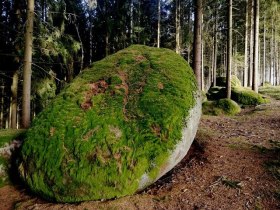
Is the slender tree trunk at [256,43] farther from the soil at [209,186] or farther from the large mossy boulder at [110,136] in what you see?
the large mossy boulder at [110,136]

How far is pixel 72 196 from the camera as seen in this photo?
448 centimetres

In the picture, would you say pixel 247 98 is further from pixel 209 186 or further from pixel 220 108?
pixel 209 186

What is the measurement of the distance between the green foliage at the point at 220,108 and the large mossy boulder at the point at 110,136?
6.18 meters

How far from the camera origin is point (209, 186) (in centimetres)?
491

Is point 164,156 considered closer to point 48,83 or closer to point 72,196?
point 72,196

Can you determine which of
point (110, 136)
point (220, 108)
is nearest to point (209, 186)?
point (110, 136)

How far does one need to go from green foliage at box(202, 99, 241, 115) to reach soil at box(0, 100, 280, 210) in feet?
16.8

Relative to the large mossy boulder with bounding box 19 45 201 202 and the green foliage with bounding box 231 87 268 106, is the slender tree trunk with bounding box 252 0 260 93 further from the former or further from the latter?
the large mossy boulder with bounding box 19 45 201 202

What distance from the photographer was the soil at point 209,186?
445 cm

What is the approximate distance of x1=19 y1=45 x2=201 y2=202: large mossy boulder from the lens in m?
4.53

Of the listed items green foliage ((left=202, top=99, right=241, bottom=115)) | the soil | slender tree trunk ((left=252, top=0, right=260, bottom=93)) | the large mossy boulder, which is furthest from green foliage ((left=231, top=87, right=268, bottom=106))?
the large mossy boulder

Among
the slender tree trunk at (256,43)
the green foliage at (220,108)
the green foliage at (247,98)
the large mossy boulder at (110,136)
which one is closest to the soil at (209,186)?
the large mossy boulder at (110,136)

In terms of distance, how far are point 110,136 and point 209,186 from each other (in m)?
2.01

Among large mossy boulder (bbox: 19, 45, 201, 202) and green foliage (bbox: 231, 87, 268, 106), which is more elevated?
green foliage (bbox: 231, 87, 268, 106)
